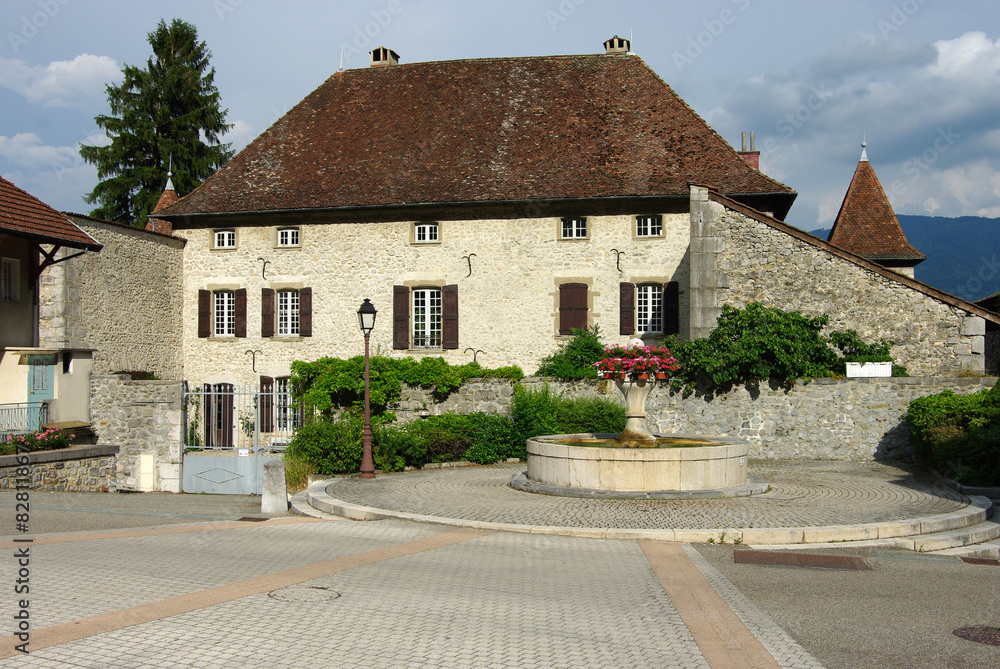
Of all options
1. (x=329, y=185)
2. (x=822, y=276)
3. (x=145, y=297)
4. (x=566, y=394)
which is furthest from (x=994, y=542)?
(x=145, y=297)

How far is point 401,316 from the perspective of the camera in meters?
23.2

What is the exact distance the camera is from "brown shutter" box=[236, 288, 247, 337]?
24062 millimetres

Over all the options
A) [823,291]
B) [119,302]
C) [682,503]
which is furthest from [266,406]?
[823,291]

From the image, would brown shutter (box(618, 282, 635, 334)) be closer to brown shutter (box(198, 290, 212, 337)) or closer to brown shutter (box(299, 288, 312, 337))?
brown shutter (box(299, 288, 312, 337))

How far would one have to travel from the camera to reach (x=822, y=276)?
716 inches

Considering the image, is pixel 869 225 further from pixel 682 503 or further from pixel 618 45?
pixel 682 503

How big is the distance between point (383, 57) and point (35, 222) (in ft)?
41.6

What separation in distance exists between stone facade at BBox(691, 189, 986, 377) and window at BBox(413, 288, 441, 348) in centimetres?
775

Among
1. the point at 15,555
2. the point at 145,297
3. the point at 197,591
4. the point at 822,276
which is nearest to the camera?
the point at 197,591

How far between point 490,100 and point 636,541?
18591mm

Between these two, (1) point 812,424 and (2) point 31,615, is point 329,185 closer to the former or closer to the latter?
(1) point 812,424

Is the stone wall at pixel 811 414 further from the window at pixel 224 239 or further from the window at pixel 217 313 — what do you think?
the window at pixel 224 239

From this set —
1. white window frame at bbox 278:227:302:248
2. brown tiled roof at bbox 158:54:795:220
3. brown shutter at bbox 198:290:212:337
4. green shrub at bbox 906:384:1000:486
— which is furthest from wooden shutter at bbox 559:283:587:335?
brown shutter at bbox 198:290:212:337

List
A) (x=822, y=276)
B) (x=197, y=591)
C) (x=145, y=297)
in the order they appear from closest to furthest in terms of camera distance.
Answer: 1. (x=197, y=591)
2. (x=822, y=276)
3. (x=145, y=297)
